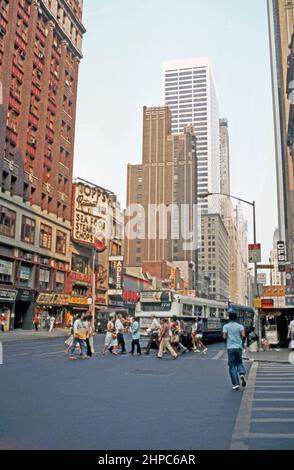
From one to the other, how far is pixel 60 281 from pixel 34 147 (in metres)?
18.3

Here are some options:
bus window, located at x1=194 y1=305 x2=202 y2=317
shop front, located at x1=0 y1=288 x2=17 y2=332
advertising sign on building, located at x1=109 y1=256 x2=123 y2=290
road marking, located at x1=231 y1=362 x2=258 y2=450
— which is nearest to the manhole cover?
road marking, located at x1=231 y1=362 x2=258 y2=450

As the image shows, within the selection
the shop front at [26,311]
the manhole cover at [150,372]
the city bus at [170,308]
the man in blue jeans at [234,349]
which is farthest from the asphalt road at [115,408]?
the shop front at [26,311]

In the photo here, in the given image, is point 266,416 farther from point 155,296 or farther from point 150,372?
point 155,296

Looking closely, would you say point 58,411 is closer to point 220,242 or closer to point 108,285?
point 108,285

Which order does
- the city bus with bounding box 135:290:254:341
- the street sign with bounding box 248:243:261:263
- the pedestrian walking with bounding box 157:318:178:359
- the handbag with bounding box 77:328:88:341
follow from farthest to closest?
1. the city bus with bounding box 135:290:254:341
2. the street sign with bounding box 248:243:261:263
3. the pedestrian walking with bounding box 157:318:178:359
4. the handbag with bounding box 77:328:88:341

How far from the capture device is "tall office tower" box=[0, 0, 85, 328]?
160ft

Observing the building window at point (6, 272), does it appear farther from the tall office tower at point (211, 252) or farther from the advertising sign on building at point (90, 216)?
the tall office tower at point (211, 252)

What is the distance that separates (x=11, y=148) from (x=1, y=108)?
4880mm

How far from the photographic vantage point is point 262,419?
7.75 m

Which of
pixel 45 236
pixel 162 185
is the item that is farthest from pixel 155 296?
pixel 162 185

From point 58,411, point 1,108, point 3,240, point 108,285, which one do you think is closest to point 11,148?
point 1,108

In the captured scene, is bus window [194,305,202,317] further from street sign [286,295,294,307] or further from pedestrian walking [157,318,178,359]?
pedestrian walking [157,318,178,359]

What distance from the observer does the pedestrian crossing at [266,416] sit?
6.14 m

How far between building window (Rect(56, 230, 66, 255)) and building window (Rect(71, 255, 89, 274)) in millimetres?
4082
